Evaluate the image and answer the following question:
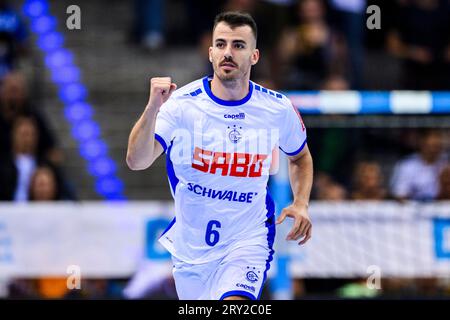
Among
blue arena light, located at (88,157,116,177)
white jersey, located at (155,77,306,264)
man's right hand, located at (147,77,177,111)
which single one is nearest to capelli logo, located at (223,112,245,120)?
white jersey, located at (155,77,306,264)

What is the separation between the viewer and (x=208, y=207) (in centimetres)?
762

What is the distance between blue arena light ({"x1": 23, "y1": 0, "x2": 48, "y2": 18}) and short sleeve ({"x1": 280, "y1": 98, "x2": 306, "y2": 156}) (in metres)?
8.46

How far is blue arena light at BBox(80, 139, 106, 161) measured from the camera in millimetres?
13772

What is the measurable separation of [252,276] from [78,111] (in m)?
7.55

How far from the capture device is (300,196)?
776 cm

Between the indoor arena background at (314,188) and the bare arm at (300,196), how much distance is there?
10.9 feet

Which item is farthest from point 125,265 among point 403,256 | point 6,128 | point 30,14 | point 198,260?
point 30,14

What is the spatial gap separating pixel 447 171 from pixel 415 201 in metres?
0.50

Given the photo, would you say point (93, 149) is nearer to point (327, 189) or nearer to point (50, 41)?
point (50, 41)

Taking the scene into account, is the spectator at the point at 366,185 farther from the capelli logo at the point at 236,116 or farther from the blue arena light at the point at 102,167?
the capelli logo at the point at 236,116

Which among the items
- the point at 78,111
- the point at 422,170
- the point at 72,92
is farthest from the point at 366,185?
the point at 72,92

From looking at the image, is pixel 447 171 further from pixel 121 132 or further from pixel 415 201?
pixel 121 132

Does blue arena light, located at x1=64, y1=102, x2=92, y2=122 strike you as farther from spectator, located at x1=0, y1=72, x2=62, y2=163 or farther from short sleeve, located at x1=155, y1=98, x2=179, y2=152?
short sleeve, located at x1=155, y1=98, x2=179, y2=152

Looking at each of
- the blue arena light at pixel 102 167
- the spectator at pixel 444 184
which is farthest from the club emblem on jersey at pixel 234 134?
the blue arena light at pixel 102 167
